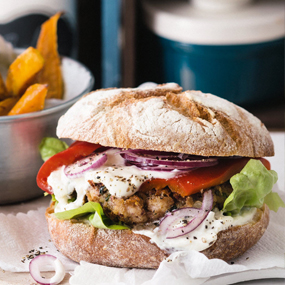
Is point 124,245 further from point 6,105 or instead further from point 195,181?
point 6,105

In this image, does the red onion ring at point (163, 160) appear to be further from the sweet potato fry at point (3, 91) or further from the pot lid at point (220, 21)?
the pot lid at point (220, 21)

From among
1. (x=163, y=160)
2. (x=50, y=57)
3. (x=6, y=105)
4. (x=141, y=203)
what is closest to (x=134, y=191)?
(x=141, y=203)

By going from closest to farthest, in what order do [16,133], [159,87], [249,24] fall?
1. [159,87]
2. [16,133]
3. [249,24]

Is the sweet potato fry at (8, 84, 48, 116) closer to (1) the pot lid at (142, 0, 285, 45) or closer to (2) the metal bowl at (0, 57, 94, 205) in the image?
(2) the metal bowl at (0, 57, 94, 205)

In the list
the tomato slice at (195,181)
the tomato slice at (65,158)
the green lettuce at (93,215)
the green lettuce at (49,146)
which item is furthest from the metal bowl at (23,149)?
the tomato slice at (195,181)

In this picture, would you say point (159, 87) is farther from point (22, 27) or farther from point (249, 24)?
point (22, 27)

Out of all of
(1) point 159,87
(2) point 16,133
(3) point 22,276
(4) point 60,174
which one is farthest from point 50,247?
(1) point 159,87

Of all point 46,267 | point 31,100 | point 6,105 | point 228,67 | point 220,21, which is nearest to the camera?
point 46,267
